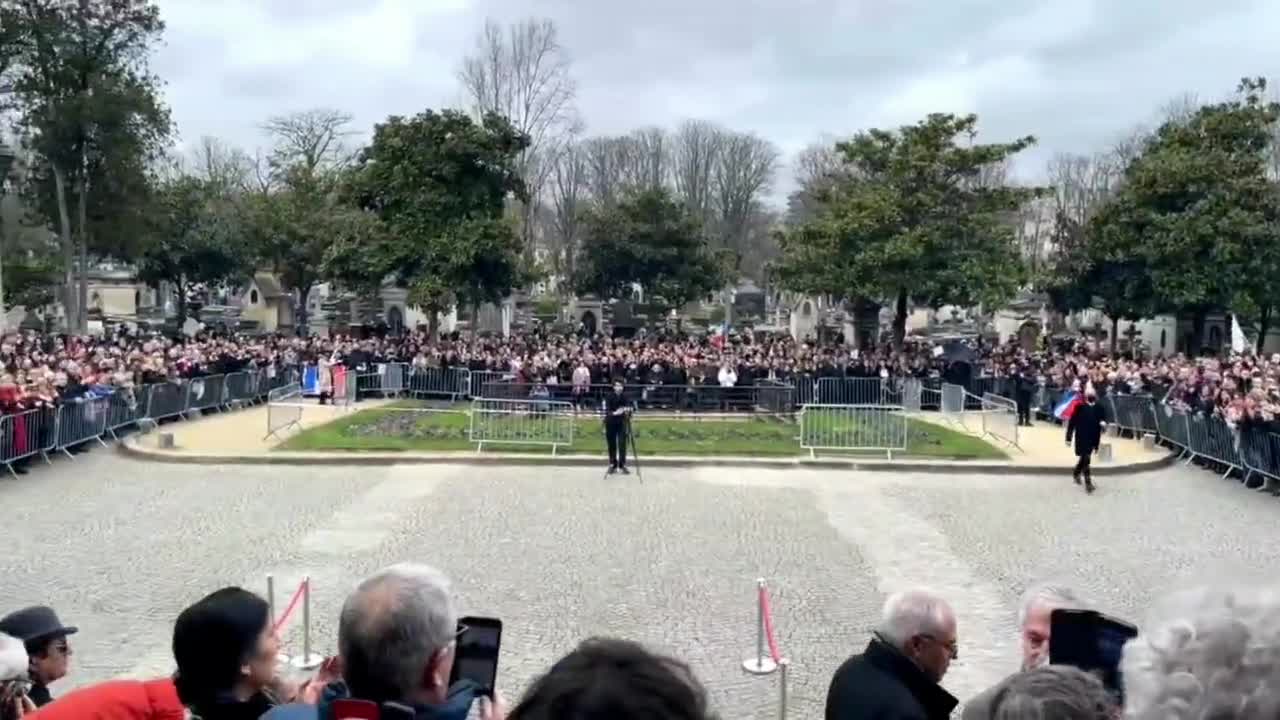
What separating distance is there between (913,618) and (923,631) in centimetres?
6

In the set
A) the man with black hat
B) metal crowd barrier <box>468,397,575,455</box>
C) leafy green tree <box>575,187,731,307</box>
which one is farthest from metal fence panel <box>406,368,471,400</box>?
the man with black hat

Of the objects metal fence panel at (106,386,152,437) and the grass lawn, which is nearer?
the grass lawn

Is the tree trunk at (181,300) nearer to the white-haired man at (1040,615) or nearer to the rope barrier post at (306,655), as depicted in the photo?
the rope barrier post at (306,655)

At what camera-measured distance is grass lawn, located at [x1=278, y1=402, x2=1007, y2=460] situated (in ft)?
71.3

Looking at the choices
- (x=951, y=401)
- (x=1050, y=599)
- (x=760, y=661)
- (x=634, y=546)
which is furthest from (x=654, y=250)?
(x=1050, y=599)

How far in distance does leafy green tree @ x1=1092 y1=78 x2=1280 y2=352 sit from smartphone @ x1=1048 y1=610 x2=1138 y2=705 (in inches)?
1561

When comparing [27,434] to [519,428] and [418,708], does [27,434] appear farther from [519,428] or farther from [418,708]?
[418,708]

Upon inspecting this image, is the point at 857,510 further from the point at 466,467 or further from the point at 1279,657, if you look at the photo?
the point at 1279,657

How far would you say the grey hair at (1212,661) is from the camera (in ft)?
5.82

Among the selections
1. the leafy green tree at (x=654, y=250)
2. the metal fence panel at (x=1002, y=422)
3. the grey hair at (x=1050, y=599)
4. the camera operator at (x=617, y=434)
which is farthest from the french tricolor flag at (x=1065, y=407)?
the leafy green tree at (x=654, y=250)

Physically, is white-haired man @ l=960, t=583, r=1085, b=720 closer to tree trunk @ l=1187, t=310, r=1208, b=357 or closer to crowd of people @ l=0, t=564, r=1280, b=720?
crowd of people @ l=0, t=564, r=1280, b=720

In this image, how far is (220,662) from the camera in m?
3.42

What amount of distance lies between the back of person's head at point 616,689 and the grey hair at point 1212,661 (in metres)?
0.75

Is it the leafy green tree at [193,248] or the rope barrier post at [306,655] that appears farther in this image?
the leafy green tree at [193,248]
